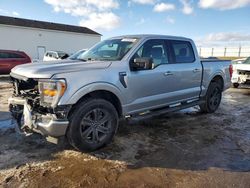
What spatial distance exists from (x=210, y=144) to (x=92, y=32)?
1252 inches

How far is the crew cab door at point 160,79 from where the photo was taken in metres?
4.62

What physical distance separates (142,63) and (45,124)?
5.98 feet

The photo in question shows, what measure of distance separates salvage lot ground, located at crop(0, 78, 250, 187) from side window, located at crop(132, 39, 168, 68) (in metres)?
1.43

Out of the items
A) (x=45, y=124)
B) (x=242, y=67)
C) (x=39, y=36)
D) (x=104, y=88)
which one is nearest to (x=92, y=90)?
(x=104, y=88)

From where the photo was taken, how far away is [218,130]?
5.46 meters

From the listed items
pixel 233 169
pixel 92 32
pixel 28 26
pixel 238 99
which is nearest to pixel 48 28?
pixel 28 26

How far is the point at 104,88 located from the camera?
4090 mm

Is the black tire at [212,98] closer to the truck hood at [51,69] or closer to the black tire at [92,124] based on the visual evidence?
the black tire at [92,124]

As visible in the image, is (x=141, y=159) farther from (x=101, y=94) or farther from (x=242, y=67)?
(x=242, y=67)

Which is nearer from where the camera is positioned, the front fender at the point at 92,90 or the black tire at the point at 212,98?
the front fender at the point at 92,90

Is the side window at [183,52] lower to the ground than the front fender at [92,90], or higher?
higher

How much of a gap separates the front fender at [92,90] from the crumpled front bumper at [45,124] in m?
0.29

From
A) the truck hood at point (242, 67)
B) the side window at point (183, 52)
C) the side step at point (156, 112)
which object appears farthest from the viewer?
the truck hood at point (242, 67)

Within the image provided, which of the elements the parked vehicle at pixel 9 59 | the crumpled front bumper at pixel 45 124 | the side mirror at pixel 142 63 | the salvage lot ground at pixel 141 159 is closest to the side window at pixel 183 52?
the side mirror at pixel 142 63
